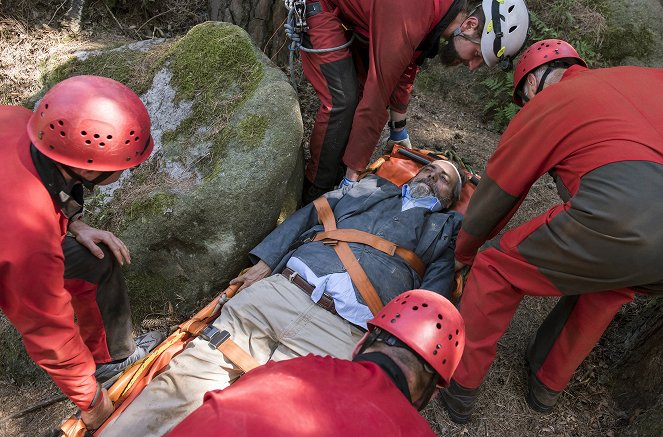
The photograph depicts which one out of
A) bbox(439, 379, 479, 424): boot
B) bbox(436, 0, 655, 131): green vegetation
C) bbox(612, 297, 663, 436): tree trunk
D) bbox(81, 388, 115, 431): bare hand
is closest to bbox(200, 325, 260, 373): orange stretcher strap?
bbox(81, 388, 115, 431): bare hand

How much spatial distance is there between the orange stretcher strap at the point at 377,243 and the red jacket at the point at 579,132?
1.06 metres

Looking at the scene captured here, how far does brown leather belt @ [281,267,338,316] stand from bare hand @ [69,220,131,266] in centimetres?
124

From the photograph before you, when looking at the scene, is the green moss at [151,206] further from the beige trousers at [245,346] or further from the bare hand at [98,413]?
the bare hand at [98,413]

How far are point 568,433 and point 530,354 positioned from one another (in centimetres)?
64

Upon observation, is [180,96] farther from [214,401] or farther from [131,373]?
[214,401]

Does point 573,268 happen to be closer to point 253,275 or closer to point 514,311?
point 514,311

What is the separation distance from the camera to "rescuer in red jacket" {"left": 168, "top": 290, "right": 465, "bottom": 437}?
165 cm

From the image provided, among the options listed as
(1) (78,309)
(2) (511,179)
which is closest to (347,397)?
(2) (511,179)

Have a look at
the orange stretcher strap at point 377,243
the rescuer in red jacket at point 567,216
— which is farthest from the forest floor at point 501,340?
the orange stretcher strap at point 377,243

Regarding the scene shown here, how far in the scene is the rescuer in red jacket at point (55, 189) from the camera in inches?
90.7

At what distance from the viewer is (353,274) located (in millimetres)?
3904

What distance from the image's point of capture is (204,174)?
436 centimetres

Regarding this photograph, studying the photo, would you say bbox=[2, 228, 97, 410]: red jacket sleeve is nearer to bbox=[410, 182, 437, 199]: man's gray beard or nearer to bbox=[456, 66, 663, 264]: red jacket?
bbox=[456, 66, 663, 264]: red jacket

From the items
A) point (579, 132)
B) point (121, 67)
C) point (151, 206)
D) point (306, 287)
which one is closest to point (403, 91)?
point (306, 287)
